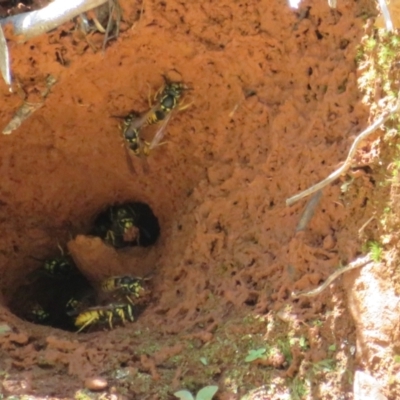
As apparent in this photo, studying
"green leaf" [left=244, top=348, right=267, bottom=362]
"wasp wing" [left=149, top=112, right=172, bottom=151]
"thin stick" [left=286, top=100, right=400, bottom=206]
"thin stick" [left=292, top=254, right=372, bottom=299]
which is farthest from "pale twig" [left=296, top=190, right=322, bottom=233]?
"wasp wing" [left=149, top=112, right=172, bottom=151]

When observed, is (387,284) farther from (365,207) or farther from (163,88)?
(163,88)

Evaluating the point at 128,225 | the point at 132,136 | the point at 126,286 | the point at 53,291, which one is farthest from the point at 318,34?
the point at 53,291

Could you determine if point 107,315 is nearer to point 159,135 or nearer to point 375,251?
point 159,135

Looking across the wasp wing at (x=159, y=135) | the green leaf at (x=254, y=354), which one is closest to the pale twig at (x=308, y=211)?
the green leaf at (x=254, y=354)

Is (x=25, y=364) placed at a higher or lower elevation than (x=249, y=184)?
lower

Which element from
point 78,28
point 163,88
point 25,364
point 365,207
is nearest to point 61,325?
point 25,364

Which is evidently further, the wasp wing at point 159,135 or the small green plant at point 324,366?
the wasp wing at point 159,135

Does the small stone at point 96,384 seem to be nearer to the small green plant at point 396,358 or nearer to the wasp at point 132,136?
the small green plant at point 396,358
